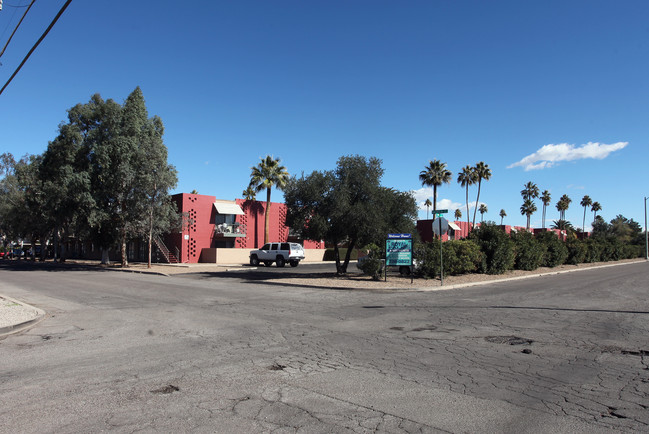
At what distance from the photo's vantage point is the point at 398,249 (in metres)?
20.6

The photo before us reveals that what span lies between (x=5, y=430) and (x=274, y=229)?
44.1m

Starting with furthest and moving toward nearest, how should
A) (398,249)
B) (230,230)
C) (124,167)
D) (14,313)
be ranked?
1. (230,230)
2. (124,167)
3. (398,249)
4. (14,313)

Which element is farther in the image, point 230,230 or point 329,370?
point 230,230

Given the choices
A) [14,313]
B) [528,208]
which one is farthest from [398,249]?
[528,208]

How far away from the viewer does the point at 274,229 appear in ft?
158

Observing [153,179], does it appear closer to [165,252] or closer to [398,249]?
[165,252]

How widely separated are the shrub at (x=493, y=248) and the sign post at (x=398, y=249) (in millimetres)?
6312

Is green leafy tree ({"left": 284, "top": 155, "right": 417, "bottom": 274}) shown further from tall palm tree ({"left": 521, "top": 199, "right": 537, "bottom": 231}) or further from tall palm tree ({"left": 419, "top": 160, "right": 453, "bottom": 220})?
tall palm tree ({"left": 521, "top": 199, "right": 537, "bottom": 231})

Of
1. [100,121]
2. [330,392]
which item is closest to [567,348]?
[330,392]

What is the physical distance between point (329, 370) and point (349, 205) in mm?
15928

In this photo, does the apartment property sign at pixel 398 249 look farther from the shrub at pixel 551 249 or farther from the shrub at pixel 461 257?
the shrub at pixel 551 249

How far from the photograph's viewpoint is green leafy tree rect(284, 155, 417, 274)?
21.6 m

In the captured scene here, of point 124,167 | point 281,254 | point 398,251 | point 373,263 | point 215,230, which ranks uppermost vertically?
point 124,167

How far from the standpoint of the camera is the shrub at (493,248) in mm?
25047
